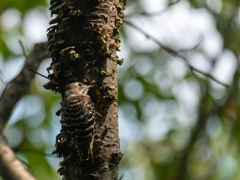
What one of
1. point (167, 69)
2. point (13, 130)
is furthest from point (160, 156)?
point (13, 130)

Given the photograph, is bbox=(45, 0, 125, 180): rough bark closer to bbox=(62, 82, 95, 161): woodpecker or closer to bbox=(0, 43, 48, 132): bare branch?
bbox=(62, 82, 95, 161): woodpecker

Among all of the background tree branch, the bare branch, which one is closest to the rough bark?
the background tree branch

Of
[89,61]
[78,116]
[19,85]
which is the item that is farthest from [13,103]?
[89,61]

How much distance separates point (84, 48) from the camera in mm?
2402

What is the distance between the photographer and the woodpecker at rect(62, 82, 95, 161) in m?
2.33

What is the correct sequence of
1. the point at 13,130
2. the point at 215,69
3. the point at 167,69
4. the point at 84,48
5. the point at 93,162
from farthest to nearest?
the point at 167,69, the point at 215,69, the point at 13,130, the point at 84,48, the point at 93,162

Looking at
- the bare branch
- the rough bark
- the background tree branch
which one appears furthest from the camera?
the bare branch

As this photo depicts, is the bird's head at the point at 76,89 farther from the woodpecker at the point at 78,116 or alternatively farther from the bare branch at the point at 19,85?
the bare branch at the point at 19,85

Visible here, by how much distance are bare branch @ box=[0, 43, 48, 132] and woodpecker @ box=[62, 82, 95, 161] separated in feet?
3.15

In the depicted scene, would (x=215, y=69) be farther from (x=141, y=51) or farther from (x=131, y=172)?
(x=131, y=172)

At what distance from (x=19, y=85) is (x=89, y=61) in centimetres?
165

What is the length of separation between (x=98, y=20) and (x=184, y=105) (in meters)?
6.82

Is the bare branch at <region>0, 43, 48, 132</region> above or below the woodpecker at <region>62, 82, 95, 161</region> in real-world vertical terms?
above

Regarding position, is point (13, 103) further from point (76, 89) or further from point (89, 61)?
point (89, 61)
